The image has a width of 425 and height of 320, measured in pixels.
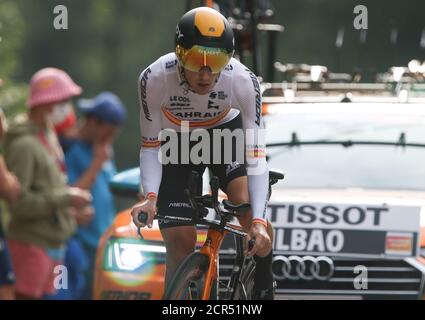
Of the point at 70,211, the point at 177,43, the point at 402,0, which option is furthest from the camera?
the point at 402,0

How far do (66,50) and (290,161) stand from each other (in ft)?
68.9

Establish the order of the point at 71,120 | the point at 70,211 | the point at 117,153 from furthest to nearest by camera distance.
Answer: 1. the point at 117,153
2. the point at 71,120
3. the point at 70,211

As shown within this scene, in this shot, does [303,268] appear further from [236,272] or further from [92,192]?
[92,192]

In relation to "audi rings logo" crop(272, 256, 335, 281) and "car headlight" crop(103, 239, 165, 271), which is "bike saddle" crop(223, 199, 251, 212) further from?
"car headlight" crop(103, 239, 165, 271)

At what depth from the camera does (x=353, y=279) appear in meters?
9.30

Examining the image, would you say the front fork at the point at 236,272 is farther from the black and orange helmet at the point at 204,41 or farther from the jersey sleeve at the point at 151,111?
the black and orange helmet at the point at 204,41

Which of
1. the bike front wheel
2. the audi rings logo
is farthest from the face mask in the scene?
the bike front wheel

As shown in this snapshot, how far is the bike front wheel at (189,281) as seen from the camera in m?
7.81

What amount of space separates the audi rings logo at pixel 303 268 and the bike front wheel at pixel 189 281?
142cm

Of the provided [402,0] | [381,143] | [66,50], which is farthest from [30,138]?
[66,50]

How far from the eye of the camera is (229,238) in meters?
9.39

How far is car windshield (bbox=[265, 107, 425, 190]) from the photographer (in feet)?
33.2

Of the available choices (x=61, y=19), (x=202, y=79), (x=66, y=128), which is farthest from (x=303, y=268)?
(x=66, y=128)

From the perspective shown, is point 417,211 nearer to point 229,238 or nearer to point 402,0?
point 229,238
